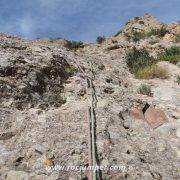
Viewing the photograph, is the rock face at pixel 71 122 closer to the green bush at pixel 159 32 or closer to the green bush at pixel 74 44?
the green bush at pixel 74 44

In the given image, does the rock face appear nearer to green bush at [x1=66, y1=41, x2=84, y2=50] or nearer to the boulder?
the boulder

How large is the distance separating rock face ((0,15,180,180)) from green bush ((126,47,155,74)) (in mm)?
2493

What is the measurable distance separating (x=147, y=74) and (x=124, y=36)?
36.8ft


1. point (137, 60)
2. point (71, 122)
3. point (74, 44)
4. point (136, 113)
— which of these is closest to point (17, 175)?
point (71, 122)

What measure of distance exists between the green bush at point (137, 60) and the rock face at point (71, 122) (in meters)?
2.49

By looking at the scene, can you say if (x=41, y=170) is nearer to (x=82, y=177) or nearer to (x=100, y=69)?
(x=82, y=177)

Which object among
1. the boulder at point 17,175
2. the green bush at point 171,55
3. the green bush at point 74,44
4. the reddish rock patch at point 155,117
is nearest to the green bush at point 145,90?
the reddish rock patch at point 155,117

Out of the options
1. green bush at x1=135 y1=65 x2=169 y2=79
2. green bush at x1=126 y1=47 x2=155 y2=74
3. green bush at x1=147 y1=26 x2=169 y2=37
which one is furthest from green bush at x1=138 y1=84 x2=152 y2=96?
green bush at x1=147 y1=26 x2=169 y2=37

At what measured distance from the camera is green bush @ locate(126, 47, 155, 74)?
14621 millimetres

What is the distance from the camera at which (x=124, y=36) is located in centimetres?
2408

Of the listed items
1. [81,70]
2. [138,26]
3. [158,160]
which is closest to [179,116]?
[158,160]

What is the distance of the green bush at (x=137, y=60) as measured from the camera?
576 inches

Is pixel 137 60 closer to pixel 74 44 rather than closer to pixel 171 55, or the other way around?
pixel 171 55

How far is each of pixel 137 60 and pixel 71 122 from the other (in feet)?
26.0
